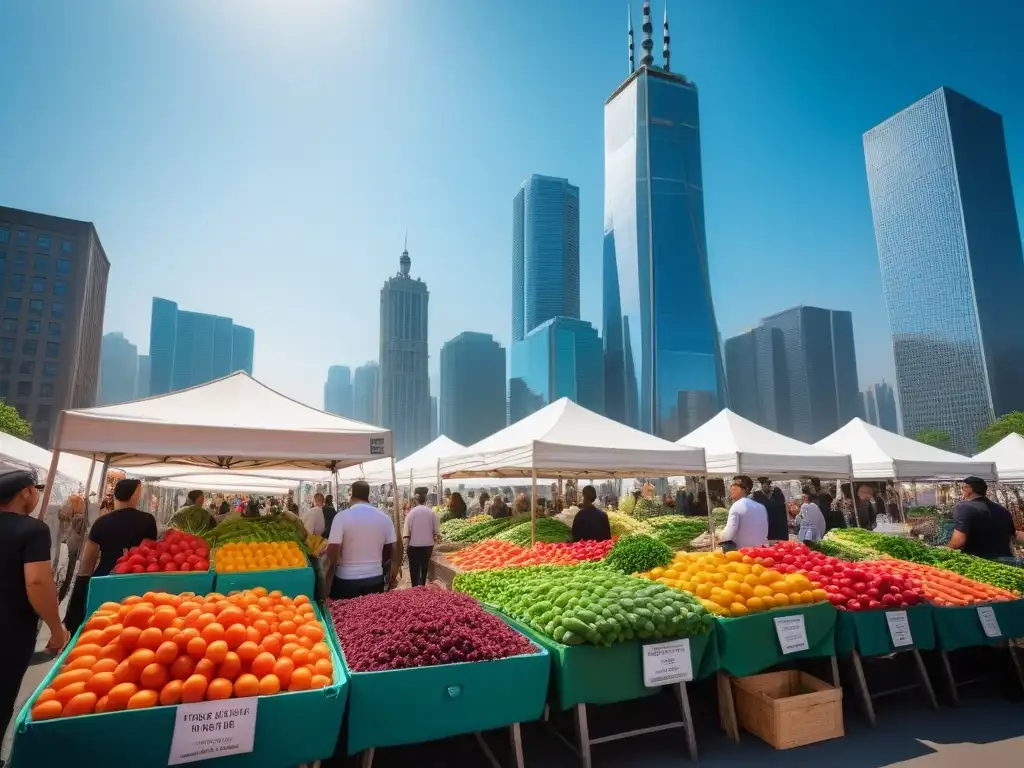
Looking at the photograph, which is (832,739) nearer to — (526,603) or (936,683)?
(936,683)

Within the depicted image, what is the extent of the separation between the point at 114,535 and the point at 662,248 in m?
91.2

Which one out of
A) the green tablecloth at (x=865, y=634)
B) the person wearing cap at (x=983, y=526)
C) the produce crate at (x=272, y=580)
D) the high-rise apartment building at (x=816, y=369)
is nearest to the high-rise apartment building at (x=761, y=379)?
the high-rise apartment building at (x=816, y=369)

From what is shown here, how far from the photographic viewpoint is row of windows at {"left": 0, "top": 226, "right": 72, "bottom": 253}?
226ft

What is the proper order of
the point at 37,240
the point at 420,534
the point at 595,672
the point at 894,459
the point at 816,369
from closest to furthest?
the point at 595,672, the point at 420,534, the point at 894,459, the point at 37,240, the point at 816,369

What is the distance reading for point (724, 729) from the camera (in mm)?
3957

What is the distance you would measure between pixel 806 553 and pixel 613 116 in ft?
358

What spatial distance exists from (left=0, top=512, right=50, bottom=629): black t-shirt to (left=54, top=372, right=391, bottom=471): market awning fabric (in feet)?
4.64

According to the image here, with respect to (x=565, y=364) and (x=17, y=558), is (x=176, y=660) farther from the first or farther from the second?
(x=565, y=364)

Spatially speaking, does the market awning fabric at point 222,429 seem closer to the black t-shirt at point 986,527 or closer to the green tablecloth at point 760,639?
the green tablecloth at point 760,639

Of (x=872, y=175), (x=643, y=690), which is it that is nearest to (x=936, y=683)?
(x=643, y=690)

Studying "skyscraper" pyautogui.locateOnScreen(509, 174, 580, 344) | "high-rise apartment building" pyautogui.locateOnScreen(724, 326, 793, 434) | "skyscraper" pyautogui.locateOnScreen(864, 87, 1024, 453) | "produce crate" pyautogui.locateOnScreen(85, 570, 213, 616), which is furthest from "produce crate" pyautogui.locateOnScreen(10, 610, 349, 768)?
"high-rise apartment building" pyautogui.locateOnScreen(724, 326, 793, 434)

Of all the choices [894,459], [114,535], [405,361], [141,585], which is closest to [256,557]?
[141,585]

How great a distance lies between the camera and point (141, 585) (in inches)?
149

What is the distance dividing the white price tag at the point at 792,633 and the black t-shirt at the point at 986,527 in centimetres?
298
